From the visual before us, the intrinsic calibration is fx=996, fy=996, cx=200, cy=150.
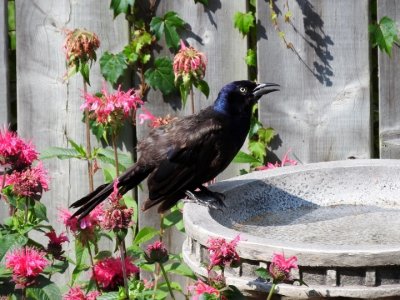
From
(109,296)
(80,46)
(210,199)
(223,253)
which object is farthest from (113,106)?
(223,253)

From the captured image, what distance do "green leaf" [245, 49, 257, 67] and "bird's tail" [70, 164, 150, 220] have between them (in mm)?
1013

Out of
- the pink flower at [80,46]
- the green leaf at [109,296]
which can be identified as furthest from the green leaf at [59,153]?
the green leaf at [109,296]

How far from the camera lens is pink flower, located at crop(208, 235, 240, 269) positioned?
8.98 feet

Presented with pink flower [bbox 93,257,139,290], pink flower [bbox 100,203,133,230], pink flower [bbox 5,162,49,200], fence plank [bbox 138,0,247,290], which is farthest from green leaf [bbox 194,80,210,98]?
pink flower [bbox 100,203,133,230]

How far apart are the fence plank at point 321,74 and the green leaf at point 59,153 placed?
1027 mm

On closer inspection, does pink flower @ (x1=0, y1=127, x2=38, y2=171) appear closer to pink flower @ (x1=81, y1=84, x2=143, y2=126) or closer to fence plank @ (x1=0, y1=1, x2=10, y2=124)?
pink flower @ (x1=81, y1=84, x2=143, y2=126)

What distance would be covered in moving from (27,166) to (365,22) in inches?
83.9

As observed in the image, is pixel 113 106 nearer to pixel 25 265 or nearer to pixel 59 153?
pixel 59 153

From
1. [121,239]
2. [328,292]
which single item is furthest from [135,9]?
[328,292]

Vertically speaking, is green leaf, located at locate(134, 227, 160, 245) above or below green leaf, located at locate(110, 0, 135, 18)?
below

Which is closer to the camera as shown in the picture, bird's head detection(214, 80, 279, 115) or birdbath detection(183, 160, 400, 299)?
birdbath detection(183, 160, 400, 299)

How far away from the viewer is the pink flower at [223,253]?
274cm

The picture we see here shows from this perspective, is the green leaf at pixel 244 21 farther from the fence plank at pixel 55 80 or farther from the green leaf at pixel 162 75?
the fence plank at pixel 55 80

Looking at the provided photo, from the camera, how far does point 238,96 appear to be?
4.41 m
